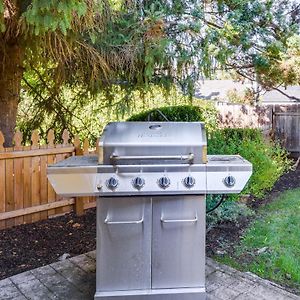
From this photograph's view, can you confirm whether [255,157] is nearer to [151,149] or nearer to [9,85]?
[151,149]

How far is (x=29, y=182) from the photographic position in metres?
3.86

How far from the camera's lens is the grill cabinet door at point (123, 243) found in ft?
6.91

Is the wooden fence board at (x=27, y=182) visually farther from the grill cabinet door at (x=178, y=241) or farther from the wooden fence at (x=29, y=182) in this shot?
the grill cabinet door at (x=178, y=241)

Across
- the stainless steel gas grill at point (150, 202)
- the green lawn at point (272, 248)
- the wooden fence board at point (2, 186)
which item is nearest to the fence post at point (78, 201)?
the wooden fence board at point (2, 186)

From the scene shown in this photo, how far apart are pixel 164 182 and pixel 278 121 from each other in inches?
293

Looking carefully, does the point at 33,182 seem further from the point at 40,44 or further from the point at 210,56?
the point at 210,56

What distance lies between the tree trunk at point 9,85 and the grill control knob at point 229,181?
9.50 ft

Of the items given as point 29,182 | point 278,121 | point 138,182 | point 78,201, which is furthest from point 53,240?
point 278,121

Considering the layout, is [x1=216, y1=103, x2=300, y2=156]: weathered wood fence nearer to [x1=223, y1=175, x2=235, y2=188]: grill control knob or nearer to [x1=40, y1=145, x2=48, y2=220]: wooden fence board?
[x1=40, y1=145, x2=48, y2=220]: wooden fence board

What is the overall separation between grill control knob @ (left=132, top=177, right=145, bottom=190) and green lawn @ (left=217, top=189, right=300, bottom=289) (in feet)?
4.48

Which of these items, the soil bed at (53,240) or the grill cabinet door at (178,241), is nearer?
the grill cabinet door at (178,241)

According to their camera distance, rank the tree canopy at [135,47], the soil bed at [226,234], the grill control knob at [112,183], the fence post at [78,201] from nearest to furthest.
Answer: the grill control knob at [112,183] → the soil bed at [226,234] → the tree canopy at [135,47] → the fence post at [78,201]

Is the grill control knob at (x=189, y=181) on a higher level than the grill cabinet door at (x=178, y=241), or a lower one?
higher

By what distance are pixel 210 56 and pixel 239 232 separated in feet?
6.89
